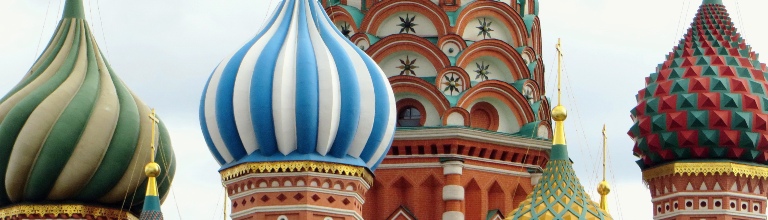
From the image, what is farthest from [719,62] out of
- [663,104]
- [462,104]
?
[462,104]

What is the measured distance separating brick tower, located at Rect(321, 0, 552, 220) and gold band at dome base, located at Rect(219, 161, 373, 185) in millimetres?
3164

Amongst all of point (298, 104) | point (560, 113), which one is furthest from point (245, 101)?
point (560, 113)

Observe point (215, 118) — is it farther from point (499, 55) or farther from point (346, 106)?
point (499, 55)

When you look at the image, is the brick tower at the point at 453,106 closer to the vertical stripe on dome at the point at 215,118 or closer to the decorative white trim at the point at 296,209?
the decorative white trim at the point at 296,209

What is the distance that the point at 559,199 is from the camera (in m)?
28.9

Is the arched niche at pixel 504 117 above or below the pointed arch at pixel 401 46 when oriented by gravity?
below

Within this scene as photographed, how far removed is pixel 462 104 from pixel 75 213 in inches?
218

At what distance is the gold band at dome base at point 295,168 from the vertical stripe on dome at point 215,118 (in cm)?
24

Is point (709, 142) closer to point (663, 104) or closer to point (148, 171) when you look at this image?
point (663, 104)

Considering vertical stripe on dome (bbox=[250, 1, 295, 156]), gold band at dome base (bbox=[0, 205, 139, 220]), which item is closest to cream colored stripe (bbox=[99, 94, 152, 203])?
gold band at dome base (bbox=[0, 205, 139, 220])

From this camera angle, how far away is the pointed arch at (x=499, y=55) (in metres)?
33.7

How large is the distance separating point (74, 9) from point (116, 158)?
284 centimetres

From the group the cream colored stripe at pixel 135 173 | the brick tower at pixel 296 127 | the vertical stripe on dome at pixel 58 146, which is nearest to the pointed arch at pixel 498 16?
the brick tower at pixel 296 127

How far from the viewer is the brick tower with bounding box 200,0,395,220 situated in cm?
2973
